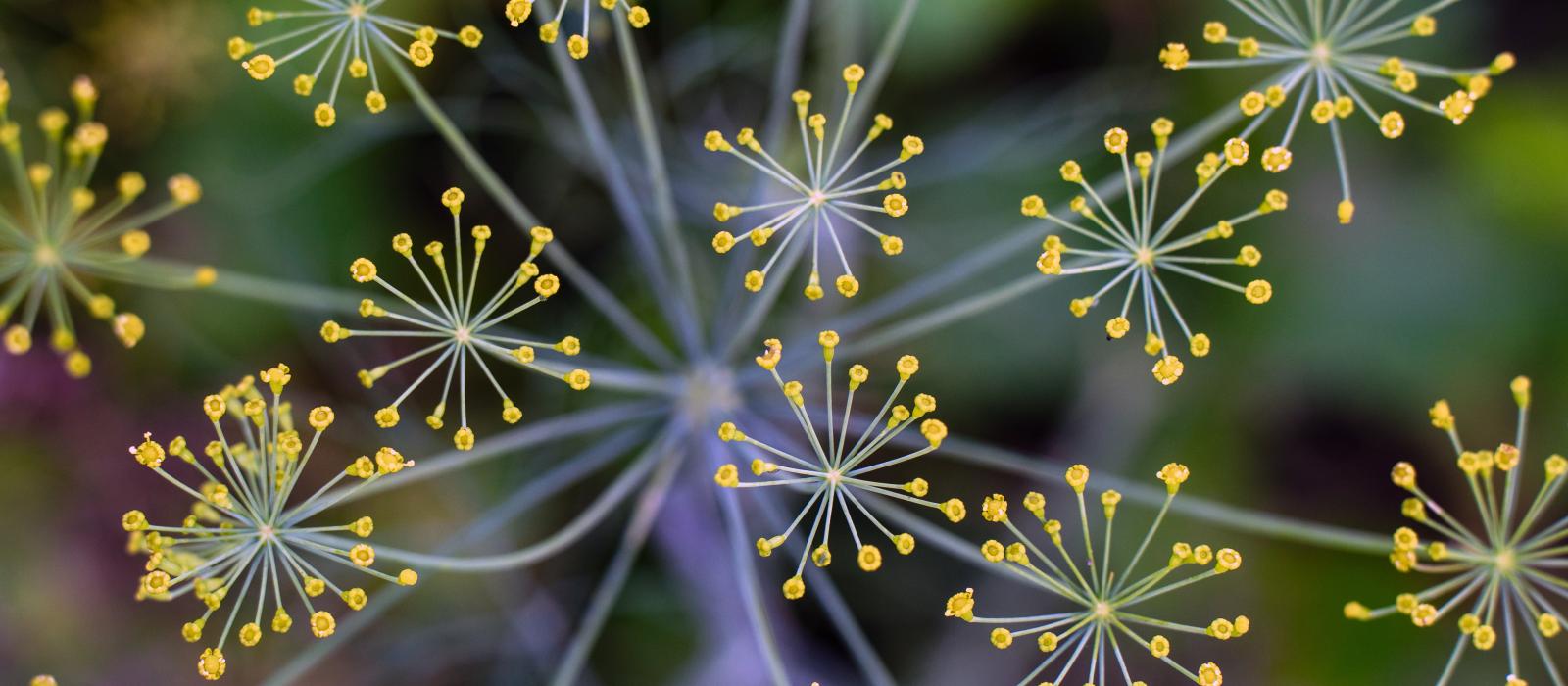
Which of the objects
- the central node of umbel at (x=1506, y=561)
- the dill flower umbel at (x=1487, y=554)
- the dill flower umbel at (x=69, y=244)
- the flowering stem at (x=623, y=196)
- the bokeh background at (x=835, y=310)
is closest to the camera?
the dill flower umbel at (x=69, y=244)

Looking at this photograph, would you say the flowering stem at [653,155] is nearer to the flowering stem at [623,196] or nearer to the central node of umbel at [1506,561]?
the flowering stem at [623,196]

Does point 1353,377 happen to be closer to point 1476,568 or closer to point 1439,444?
point 1439,444

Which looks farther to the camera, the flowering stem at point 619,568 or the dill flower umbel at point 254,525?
the flowering stem at point 619,568

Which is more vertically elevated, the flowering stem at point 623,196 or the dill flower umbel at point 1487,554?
the flowering stem at point 623,196

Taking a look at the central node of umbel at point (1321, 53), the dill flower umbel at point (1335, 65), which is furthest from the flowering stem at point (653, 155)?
the central node of umbel at point (1321, 53)

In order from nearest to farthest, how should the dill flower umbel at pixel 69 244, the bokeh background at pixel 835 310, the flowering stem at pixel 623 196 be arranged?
1. the dill flower umbel at pixel 69 244
2. the flowering stem at pixel 623 196
3. the bokeh background at pixel 835 310

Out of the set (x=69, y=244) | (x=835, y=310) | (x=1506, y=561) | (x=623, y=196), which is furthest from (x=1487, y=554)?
(x=69, y=244)

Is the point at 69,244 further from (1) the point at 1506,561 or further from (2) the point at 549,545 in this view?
(1) the point at 1506,561

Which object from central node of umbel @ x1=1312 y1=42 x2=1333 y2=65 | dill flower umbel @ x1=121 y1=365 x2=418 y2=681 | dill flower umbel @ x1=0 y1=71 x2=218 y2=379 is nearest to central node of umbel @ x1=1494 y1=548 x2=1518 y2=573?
central node of umbel @ x1=1312 y1=42 x2=1333 y2=65
